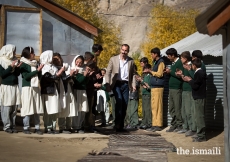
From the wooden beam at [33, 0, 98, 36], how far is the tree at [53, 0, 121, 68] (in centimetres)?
1740

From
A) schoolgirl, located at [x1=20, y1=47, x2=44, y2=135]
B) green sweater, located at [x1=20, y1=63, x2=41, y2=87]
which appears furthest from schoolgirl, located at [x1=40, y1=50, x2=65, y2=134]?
green sweater, located at [x1=20, y1=63, x2=41, y2=87]

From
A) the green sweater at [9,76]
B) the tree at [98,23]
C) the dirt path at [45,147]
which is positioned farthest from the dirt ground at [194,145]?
the tree at [98,23]

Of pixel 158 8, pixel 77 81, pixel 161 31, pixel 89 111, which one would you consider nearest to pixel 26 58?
pixel 77 81

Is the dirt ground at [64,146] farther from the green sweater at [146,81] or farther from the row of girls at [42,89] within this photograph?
the green sweater at [146,81]

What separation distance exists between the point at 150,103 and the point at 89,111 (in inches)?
82.2

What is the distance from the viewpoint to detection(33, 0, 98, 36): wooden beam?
1427 cm

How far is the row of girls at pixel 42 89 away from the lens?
10.8 meters

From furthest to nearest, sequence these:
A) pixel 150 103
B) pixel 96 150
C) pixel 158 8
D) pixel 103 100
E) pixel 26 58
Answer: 1. pixel 158 8
2. pixel 103 100
3. pixel 150 103
4. pixel 26 58
5. pixel 96 150

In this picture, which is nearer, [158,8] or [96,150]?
[96,150]

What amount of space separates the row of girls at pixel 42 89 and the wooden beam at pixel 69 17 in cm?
332

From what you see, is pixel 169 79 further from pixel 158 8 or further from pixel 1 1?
pixel 158 8

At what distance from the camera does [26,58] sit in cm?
1095

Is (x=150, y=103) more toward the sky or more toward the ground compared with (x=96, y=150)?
more toward the sky

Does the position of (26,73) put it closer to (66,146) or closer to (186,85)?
(66,146)
